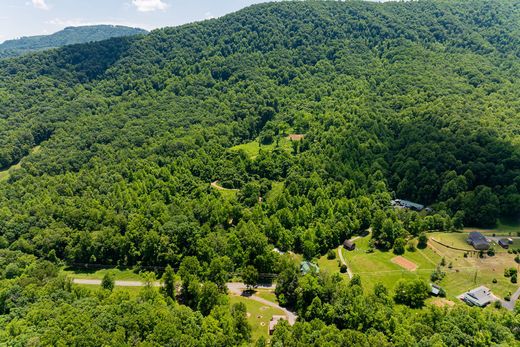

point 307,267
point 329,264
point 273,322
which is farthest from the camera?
point 329,264

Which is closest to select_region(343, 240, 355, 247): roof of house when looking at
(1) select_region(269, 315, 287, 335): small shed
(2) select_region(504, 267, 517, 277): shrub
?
(1) select_region(269, 315, 287, 335): small shed

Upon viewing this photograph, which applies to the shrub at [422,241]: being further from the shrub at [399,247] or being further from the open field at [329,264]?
the open field at [329,264]

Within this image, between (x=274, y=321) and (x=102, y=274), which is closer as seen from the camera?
(x=274, y=321)

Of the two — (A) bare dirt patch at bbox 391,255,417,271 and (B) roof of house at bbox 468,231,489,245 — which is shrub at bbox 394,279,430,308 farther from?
(B) roof of house at bbox 468,231,489,245

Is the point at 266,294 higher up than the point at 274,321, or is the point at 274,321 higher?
the point at 274,321

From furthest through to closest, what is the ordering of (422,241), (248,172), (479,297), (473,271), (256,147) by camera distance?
(256,147) < (248,172) < (422,241) < (473,271) < (479,297)

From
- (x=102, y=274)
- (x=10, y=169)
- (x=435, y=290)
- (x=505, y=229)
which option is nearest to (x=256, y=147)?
(x=102, y=274)

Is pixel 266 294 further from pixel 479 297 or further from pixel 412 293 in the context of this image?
pixel 479 297
